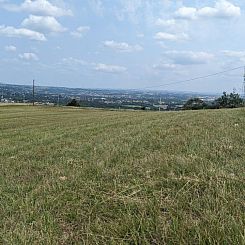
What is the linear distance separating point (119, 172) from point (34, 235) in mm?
2044

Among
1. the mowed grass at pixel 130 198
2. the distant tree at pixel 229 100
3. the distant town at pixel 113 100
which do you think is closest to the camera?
the mowed grass at pixel 130 198

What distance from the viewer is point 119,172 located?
5707mm

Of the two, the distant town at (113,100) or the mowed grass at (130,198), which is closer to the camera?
the mowed grass at (130,198)

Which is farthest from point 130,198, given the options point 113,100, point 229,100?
point 113,100

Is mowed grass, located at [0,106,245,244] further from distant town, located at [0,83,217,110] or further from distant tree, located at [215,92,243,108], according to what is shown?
distant tree, located at [215,92,243,108]

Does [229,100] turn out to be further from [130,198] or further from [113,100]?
[130,198]

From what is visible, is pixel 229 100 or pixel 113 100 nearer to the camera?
pixel 229 100

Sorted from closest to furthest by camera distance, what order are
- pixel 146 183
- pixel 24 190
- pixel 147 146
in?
1. pixel 146 183
2. pixel 24 190
3. pixel 147 146

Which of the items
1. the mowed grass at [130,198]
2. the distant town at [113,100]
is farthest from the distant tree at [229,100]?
the mowed grass at [130,198]

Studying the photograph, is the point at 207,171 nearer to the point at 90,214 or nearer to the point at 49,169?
the point at 90,214

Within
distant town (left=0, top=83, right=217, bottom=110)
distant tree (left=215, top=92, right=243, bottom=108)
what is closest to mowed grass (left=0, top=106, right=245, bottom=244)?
distant town (left=0, top=83, right=217, bottom=110)

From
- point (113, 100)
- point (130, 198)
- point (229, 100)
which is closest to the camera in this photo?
point (130, 198)

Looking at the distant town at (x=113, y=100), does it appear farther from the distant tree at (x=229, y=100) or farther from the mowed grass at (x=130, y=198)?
the mowed grass at (x=130, y=198)

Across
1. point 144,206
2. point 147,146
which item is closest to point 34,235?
point 144,206
